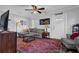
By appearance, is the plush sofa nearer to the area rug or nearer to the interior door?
the area rug

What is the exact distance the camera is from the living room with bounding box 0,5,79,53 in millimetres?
1978

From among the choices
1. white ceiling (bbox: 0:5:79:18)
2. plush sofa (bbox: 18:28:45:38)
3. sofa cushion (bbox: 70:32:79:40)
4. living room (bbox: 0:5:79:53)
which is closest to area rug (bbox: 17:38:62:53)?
living room (bbox: 0:5:79:53)

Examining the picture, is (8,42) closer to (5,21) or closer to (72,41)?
(5,21)

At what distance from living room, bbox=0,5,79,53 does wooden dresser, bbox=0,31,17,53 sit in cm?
7

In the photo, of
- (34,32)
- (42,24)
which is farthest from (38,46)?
(42,24)

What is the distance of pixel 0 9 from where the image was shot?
1948 millimetres

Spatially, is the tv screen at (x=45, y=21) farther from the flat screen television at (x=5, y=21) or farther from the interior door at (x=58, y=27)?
the flat screen television at (x=5, y=21)

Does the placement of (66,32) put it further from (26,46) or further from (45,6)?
(26,46)

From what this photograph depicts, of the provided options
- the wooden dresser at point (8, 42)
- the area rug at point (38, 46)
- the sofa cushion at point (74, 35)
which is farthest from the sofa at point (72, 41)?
the wooden dresser at point (8, 42)

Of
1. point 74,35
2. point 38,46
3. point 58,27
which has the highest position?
point 58,27

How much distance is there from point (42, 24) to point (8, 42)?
27.7 inches

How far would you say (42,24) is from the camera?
6.78ft
